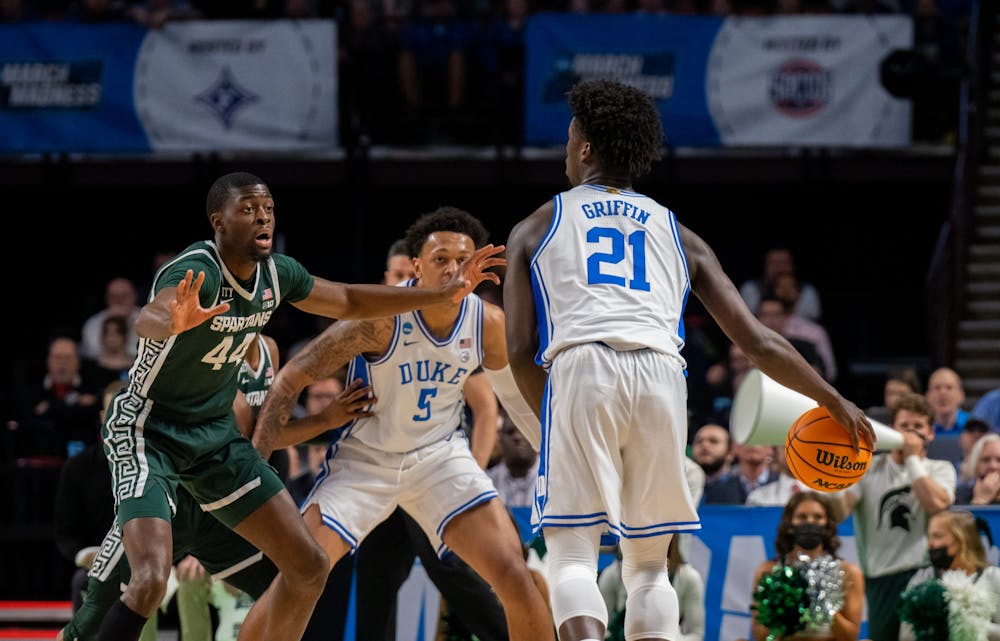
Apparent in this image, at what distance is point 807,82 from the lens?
1303 centimetres

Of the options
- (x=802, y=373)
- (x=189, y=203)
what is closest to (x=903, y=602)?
(x=802, y=373)

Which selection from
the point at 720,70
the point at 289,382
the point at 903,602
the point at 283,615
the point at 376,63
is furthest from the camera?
the point at 376,63

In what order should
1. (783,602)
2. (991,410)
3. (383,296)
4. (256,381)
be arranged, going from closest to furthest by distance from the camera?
(383,296)
(256,381)
(783,602)
(991,410)

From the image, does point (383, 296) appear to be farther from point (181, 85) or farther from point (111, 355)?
point (181, 85)

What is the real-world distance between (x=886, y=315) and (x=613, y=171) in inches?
442

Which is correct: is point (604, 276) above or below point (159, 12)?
below

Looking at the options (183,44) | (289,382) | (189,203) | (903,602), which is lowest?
(903,602)

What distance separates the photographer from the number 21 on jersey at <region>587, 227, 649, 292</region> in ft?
16.6

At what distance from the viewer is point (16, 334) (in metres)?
16.5

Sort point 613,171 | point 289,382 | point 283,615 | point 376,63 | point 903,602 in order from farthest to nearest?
point 376,63 < point 903,602 < point 289,382 < point 283,615 < point 613,171

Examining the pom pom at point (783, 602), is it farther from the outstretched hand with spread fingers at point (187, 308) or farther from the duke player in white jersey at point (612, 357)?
the outstretched hand with spread fingers at point (187, 308)

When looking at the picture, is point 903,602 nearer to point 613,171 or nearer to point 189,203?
point 613,171

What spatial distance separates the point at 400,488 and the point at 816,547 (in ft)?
8.48

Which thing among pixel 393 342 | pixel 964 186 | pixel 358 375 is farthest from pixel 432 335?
pixel 964 186
